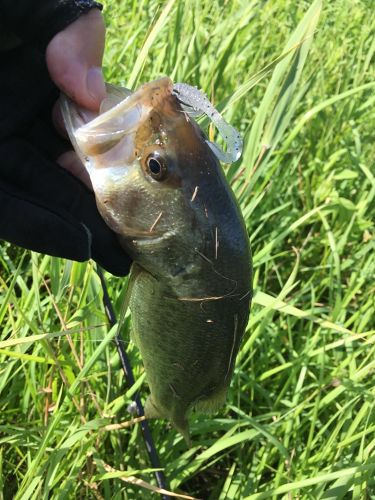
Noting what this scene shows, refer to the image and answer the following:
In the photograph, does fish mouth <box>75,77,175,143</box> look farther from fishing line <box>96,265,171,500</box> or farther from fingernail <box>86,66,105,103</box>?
fishing line <box>96,265,171,500</box>

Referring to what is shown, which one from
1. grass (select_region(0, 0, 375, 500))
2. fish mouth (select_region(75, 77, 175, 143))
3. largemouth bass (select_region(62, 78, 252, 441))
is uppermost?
fish mouth (select_region(75, 77, 175, 143))

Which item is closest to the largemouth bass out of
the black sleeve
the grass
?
the black sleeve

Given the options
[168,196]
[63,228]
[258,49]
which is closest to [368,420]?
[168,196]

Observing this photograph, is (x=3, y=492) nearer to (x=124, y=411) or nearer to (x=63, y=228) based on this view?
(x=124, y=411)

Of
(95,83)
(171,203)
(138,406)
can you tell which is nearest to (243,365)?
(138,406)

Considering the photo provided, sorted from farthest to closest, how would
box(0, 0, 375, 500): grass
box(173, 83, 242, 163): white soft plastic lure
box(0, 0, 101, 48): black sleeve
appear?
box(0, 0, 375, 500): grass < box(173, 83, 242, 163): white soft plastic lure < box(0, 0, 101, 48): black sleeve
